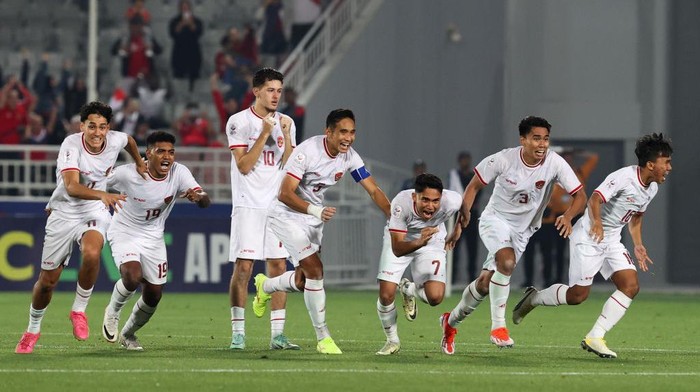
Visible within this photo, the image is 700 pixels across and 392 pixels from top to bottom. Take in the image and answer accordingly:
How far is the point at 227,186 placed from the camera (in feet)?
80.1

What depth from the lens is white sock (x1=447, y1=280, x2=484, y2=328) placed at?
13.2m

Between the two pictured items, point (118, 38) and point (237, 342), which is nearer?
point (237, 342)

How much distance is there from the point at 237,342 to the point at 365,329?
9.89 feet

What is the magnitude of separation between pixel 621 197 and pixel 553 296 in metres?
1.06

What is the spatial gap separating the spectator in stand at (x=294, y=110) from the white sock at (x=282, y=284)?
11.1 m

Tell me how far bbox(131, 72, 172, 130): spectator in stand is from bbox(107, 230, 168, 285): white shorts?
45.9 ft

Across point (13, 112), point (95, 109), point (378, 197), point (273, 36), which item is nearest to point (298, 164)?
point (378, 197)

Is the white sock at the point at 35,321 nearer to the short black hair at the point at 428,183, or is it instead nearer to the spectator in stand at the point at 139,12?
the short black hair at the point at 428,183

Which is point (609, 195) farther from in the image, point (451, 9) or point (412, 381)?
point (451, 9)

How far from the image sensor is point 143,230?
43.6 feet

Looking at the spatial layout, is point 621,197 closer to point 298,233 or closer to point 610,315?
point 610,315

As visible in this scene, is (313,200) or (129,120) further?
(129,120)

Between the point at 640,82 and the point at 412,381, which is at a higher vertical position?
the point at 640,82

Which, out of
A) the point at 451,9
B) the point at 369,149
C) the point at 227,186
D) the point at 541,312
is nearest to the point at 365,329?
the point at 541,312
